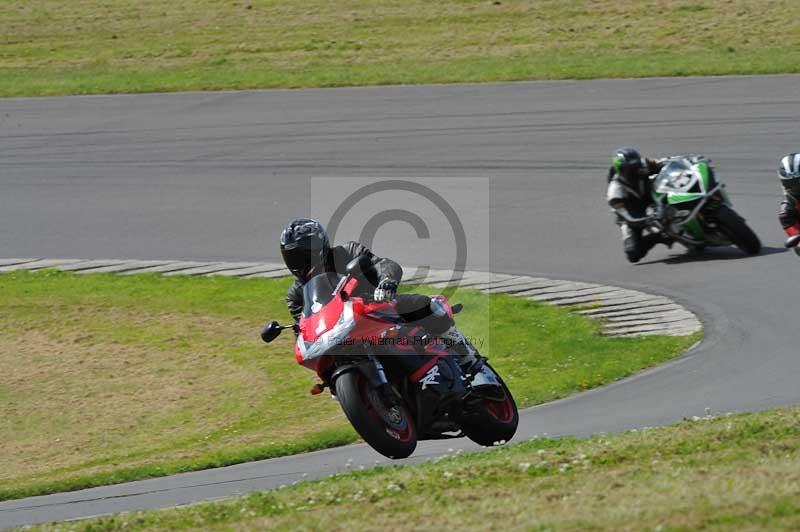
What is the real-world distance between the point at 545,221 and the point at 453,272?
2.31 meters

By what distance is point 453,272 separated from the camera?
17.9m

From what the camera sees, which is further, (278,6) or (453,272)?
(278,6)

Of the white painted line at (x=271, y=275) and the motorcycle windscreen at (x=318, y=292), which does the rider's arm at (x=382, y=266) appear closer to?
the motorcycle windscreen at (x=318, y=292)

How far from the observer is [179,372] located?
47.7 ft

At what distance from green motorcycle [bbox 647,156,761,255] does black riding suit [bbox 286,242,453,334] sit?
7830 mm

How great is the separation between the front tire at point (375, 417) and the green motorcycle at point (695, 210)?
8593 millimetres

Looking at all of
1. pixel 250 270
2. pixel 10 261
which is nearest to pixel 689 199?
pixel 250 270

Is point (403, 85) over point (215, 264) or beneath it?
over

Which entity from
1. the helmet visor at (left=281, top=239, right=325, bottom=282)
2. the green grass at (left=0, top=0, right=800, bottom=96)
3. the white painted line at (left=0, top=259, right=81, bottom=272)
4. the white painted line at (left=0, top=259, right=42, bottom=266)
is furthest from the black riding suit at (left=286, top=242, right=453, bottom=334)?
the green grass at (left=0, top=0, right=800, bottom=96)

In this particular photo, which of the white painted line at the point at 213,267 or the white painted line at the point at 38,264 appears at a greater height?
the white painted line at the point at 213,267

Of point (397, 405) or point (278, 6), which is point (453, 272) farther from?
point (278, 6)

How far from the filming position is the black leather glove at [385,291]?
30.4 ft

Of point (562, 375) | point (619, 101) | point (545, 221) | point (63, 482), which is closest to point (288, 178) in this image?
point (545, 221)

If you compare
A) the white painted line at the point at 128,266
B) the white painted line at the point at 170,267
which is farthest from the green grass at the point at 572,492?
the white painted line at the point at 128,266
